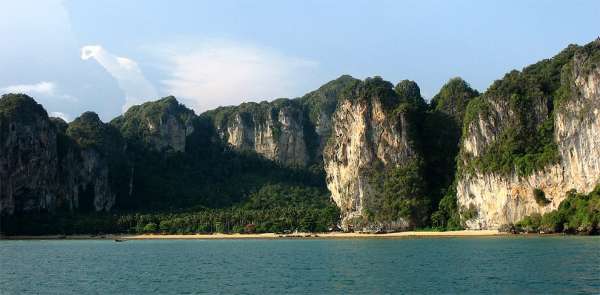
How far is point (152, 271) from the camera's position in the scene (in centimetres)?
4972

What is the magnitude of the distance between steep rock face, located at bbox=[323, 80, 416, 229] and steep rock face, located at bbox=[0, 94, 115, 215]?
6129cm

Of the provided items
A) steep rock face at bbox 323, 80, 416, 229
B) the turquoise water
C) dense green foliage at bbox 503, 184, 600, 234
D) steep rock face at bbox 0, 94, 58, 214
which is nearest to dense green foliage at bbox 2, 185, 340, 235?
steep rock face at bbox 0, 94, 58, 214

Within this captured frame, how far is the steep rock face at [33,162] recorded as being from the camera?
454 ft

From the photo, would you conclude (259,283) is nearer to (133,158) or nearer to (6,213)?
(6,213)

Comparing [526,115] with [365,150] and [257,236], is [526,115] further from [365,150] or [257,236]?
[257,236]

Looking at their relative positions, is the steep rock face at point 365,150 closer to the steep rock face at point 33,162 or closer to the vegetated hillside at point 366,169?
the vegetated hillside at point 366,169

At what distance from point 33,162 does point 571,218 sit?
106328mm

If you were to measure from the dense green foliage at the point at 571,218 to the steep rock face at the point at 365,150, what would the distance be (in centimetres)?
2732

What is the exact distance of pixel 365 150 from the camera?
132m

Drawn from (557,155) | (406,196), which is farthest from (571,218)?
(406,196)

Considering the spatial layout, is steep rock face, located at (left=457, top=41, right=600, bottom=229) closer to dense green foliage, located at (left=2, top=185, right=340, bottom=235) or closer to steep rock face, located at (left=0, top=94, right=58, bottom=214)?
dense green foliage, located at (left=2, top=185, right=340, bottom=235)

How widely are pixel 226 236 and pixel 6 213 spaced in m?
44.7

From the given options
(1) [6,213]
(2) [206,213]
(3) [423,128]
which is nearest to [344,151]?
(3) [423,128]

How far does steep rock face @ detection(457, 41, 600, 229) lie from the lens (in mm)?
88188
